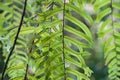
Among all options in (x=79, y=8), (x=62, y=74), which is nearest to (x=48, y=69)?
(x=62, y=74)

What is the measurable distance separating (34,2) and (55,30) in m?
0.07

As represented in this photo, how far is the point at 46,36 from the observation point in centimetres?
70

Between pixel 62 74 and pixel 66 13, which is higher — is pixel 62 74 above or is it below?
below

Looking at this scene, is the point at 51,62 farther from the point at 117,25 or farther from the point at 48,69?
the point at 117,25

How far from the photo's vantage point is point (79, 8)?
69 cm

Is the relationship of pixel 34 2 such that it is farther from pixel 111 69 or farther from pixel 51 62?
pixel 111 69

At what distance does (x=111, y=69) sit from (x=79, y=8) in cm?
21

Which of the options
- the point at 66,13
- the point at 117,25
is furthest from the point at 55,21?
the point at 117,25

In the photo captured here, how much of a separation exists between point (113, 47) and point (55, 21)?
17 cm

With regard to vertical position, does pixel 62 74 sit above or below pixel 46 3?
below

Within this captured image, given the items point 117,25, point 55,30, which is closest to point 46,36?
point 55,30

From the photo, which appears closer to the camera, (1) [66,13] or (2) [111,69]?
(1) [66,13]

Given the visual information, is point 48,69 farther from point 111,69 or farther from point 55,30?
point 111,69

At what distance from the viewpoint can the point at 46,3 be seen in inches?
29.0
